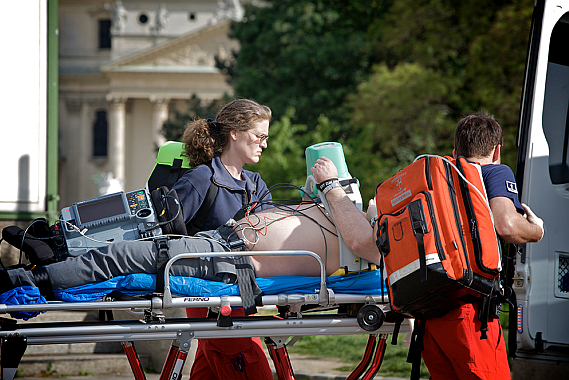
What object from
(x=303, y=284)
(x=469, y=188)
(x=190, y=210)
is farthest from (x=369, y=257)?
(x=190, y=210)

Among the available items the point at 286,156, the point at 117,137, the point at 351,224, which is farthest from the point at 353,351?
the point at 117,137

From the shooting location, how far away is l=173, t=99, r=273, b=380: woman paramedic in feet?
12.0

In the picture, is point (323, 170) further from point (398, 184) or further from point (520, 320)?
point (520, 320)

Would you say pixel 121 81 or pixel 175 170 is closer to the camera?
pixel 175 170

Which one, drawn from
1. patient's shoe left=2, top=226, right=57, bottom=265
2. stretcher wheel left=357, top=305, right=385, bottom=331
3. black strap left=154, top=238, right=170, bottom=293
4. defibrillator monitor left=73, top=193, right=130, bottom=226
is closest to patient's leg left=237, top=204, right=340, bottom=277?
stretcher wheel left=357, top=305, right=385, bottom=331

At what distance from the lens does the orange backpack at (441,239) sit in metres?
2.90

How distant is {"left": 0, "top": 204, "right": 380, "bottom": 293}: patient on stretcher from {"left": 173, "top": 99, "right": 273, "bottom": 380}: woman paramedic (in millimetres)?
218

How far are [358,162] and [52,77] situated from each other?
1092 cm

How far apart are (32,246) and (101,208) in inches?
16.5

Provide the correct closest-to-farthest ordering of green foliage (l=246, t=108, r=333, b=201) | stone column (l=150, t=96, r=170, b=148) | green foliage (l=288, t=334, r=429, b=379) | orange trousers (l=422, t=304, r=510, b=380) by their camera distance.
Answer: orange trousers (l=422, t=304, r=510, b=380)
green foliage (l=288, t=334, r=429, b=379)
green foliage (l=246, t=108, r=333, b=201)
stone column (l=150, t=96, r=170, b=148)

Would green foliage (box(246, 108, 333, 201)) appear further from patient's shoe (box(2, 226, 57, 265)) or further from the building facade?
the building facade

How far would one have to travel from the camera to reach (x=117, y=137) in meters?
48.7

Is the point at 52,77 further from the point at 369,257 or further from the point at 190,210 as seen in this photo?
the point at 369,257

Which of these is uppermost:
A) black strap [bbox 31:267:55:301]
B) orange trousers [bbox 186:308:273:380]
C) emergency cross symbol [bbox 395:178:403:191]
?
emergency cross symbol [bbox 395:178:403:191]
